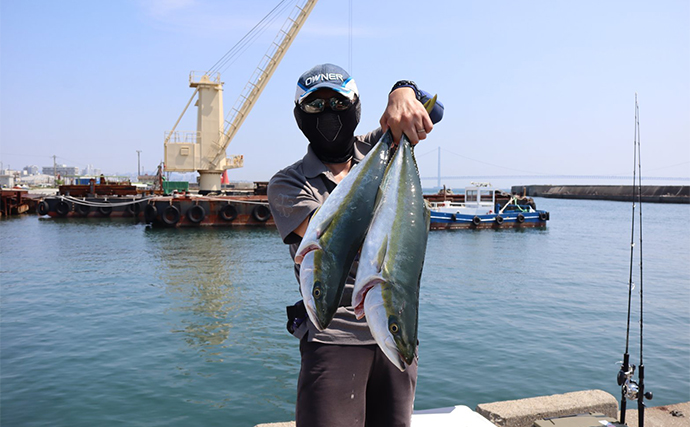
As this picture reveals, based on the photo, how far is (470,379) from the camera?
27.0 feet

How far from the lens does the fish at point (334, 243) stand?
1615mm

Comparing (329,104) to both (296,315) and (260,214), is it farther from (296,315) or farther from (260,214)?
(260,214)

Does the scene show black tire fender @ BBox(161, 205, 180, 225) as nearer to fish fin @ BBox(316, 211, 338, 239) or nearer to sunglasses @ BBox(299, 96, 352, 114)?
sunglasses @ BBox(299, 96, 352, 114)

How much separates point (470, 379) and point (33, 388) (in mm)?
7172

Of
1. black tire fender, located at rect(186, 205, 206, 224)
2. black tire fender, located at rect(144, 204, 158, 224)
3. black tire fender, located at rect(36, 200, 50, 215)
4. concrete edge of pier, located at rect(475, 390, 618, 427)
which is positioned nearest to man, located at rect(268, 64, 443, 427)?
concrete edge of pier, located at rect(475, 390, 618, 427)

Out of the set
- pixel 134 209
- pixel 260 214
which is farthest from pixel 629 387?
pixel 134 209

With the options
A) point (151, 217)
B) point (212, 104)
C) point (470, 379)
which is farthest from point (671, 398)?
point (212, 104)

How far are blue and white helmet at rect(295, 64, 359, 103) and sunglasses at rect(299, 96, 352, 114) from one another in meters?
0.03

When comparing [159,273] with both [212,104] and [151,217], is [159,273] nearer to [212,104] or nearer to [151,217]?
[151,217]

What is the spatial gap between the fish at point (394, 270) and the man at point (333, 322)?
303 mm

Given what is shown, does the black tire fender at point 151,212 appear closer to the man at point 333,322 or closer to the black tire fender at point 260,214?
the black tire fender at point 260,214

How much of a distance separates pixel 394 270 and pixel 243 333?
9.98 m

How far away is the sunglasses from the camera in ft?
Answer: 7.22

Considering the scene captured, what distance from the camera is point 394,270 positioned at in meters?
1.60
